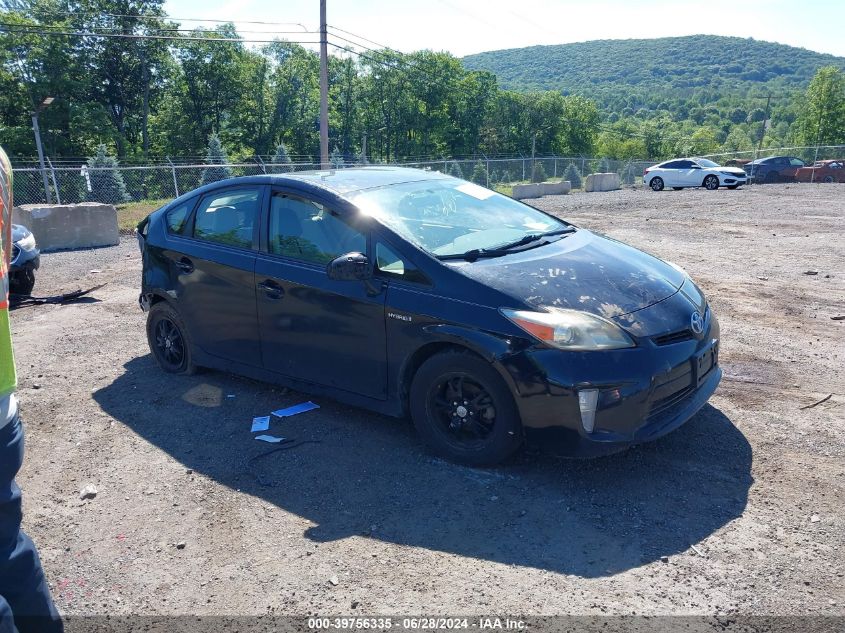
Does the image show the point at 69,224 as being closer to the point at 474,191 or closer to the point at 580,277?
the point at 474,191

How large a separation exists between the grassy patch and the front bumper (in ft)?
50.7

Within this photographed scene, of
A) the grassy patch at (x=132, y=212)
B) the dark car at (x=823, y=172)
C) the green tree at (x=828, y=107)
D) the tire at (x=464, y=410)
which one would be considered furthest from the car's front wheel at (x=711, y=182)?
the green tree at (x=828, y=107)

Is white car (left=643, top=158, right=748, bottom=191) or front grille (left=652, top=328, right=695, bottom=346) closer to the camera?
front grille (left=652, top=328, right=695, bottom=346)

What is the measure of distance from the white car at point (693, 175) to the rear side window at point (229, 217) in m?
28.9

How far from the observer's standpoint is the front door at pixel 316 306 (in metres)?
4.31

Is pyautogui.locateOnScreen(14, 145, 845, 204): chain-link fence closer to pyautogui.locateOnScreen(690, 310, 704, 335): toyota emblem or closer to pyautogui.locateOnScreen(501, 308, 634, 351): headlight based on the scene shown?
pyautogui.locateOnScreen(501, 308, 634, 351): headlight

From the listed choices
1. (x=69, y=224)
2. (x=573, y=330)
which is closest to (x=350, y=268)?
(x=573, y=330)

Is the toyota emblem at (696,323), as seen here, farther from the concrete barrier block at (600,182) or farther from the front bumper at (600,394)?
the concrete barrier block at (600,182)

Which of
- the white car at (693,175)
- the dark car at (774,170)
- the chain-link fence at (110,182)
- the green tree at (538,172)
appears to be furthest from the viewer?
the dark car at (774,170)

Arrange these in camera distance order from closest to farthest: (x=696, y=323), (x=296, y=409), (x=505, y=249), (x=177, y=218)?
(x=696, y=323), (x=505, y=249), (x=296, y=409), (x=177, y=218)

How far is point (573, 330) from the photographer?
3.66m

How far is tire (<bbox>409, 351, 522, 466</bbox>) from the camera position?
3.79 metres

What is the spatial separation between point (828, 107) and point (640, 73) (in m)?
120

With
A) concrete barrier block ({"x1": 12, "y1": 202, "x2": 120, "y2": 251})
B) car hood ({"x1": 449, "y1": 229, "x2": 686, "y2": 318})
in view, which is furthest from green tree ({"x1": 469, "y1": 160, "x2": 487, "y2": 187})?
car hood ({"x1": 449, "y1": 229, "x2": 686, "y2": 318})
